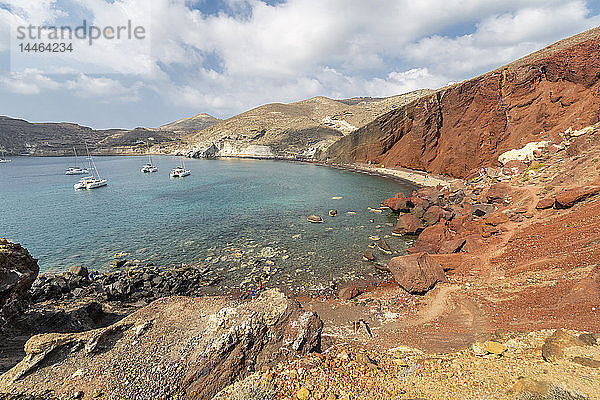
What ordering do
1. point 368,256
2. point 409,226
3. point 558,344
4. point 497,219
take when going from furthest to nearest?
point 409,226 → point 497,219 → point 368,256 → point 558,344

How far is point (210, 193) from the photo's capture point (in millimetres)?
50062

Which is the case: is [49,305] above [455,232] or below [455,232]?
below

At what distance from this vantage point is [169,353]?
27.3 feet

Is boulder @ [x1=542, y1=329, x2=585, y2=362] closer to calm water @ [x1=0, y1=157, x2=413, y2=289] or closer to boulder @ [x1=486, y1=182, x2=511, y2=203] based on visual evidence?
calm water @ [x1=0, y1=157, x2=413, y2=289]

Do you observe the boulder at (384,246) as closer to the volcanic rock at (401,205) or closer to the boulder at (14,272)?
Result: the volcanic rock at (401,205)

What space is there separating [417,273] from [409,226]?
12.0 m

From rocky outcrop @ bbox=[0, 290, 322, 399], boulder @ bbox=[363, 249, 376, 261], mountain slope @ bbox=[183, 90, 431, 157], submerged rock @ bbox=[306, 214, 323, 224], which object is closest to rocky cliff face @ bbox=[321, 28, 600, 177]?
submerged rock @ bbox=[306, 214, 323, 224]

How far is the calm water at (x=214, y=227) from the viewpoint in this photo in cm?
2253

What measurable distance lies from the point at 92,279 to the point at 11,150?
192m

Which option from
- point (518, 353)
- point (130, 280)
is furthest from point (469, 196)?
point (130, 280)

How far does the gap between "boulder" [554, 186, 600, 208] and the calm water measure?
12.2 meters

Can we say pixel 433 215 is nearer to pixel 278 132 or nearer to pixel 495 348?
pixel 495 348

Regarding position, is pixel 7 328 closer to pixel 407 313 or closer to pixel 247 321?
pixel 247 321

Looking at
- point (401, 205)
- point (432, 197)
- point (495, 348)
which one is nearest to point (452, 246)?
point (495, 348)
